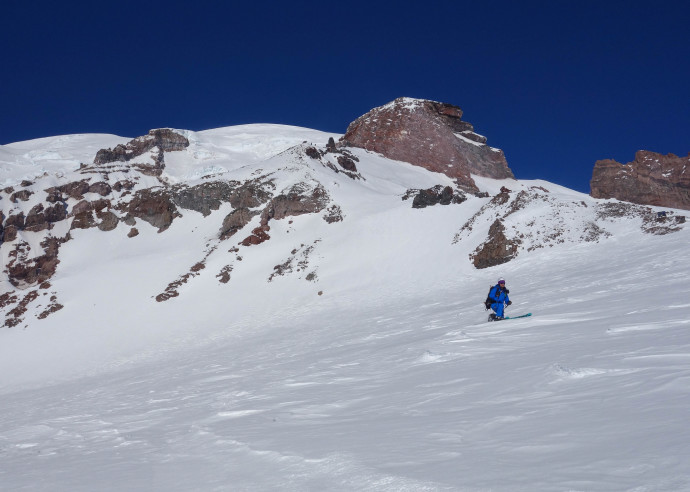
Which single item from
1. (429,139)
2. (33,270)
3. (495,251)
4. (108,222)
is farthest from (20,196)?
(429,139)

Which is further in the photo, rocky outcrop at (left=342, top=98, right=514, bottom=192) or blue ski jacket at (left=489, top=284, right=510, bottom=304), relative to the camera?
rocky outcrop at (left=342, top=98, right=514, bottom=192)

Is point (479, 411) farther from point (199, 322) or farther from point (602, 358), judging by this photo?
point (199, 322)

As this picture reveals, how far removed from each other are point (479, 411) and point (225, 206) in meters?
47.9

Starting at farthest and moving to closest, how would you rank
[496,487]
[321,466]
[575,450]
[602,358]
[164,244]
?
[164,244] < [602,358] < [321,466] < [575,450] < [496,487]

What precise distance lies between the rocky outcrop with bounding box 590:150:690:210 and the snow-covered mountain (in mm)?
13329

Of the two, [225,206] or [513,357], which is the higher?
[225,206]

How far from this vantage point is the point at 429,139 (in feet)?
240

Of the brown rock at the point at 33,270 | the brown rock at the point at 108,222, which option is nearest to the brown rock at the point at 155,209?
the brown rock at the point at 108,222

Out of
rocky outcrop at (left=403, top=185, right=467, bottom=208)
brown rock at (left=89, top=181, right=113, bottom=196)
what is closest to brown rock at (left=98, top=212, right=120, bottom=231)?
brown rock at (left=89, top=181, right=113, bottom=196)

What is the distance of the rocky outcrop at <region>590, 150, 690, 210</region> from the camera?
6400 centimetres

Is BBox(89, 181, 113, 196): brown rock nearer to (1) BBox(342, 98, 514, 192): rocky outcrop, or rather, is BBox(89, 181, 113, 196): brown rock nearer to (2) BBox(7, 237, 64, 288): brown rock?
(2) BBox(7, 237, 64, 288): brown rock

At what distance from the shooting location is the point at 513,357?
843 cm

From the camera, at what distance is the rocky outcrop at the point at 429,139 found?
70.6 m

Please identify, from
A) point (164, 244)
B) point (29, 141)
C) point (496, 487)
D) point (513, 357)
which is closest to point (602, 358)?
point (513, 357)
